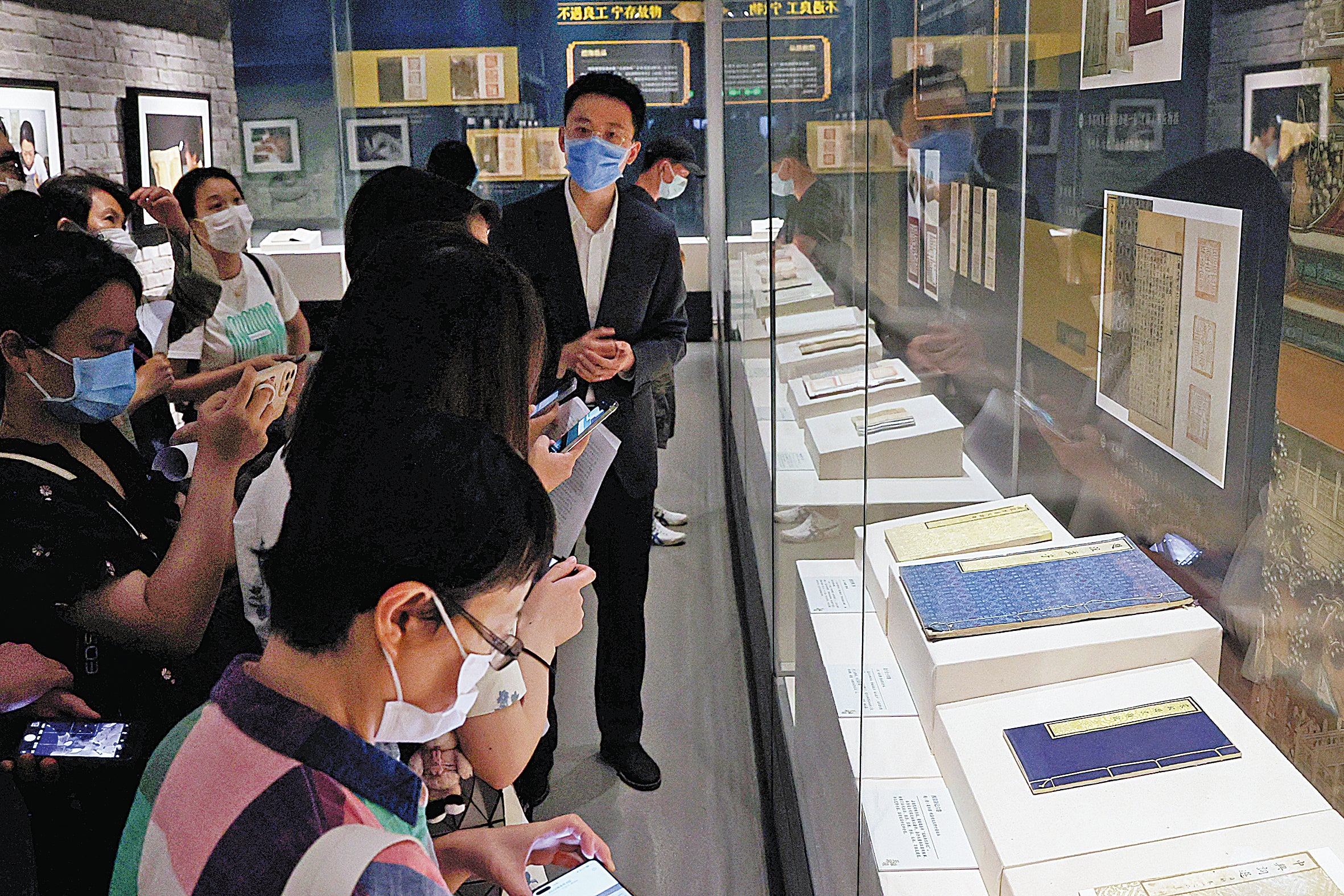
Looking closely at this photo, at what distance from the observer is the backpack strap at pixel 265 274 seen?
3637 millimetres

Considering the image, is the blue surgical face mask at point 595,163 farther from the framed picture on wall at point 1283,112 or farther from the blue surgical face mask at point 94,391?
the framed picture on wall at point 1283,112

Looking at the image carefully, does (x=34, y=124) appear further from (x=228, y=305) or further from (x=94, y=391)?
(x=94, y=391)

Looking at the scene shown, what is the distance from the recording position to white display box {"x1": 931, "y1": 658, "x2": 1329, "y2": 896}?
880mm

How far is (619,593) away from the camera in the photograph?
288 centimetres

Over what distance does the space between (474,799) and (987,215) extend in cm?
107

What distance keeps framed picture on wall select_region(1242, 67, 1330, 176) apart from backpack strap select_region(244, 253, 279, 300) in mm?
3349

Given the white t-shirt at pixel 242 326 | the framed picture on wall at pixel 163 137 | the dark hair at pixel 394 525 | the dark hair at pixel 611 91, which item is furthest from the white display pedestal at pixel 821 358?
the framed picture on wall at pixel 163 137

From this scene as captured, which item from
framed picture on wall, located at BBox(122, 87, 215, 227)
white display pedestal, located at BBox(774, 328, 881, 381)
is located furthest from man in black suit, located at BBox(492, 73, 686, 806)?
framed picture on wall, located at BBox(122, 87, 215, 227)

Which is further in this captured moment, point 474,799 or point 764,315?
point 764,315

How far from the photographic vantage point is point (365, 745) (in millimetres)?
908

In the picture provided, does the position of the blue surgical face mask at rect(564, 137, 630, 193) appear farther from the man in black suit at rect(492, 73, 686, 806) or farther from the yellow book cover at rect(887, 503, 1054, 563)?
the yellow book cover at rect(887, 503, 1054, 563)

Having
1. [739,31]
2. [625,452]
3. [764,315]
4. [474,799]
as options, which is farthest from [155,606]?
[739,31]

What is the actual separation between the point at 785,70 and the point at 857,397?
1.49 m

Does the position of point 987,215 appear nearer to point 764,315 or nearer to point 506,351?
point 506,351
